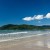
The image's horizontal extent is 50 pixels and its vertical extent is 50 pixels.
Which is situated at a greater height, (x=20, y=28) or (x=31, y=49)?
(x=20, y=28)

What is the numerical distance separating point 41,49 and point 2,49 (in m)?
3.04

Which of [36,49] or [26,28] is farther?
[26,28]

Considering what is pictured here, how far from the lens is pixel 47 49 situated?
43.0ft

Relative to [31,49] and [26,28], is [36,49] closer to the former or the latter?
[31,49]

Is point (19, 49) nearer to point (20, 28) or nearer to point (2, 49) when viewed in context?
point (2, 49)

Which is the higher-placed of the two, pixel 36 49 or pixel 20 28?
pixel 20 28

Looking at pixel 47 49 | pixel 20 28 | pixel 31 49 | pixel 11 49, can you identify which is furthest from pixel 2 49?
pixel 20 28

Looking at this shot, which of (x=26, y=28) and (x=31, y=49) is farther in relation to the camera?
(x=26, y=28)

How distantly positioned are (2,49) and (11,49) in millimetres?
699

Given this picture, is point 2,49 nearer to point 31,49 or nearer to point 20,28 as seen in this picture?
point 31,49

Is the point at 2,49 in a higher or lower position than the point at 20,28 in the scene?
lower

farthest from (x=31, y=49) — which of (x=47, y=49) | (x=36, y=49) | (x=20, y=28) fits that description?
(x=20, y=28)

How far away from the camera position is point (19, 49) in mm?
13133

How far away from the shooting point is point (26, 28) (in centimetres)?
9669
